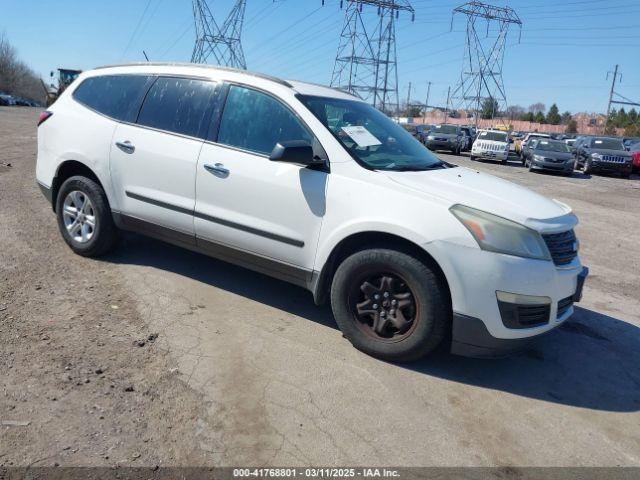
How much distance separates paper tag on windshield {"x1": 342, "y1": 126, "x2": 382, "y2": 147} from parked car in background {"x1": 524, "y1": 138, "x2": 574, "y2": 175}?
18.9 meters

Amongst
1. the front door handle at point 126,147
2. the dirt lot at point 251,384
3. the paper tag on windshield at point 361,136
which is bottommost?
the dirt lot at point 251,384

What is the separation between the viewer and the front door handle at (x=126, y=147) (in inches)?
180

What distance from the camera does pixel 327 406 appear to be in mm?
3041

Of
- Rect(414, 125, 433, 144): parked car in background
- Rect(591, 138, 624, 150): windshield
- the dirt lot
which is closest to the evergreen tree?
Rect(414, 125, 433, 144): parked car in background

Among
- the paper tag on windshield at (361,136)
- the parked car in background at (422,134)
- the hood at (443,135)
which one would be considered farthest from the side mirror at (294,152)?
the parked car in background at (422,134)

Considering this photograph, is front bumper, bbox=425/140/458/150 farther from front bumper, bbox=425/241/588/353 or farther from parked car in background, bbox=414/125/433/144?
front bumper, bbox=425/241/588/353

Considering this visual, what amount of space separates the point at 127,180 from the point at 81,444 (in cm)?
264

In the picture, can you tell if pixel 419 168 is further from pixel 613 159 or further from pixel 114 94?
pixel 613 159

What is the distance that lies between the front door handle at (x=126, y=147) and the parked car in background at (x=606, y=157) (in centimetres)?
2185

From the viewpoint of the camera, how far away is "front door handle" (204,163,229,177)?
4064mm

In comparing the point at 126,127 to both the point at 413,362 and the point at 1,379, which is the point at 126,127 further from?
the point at 413,362

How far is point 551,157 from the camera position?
823 inches

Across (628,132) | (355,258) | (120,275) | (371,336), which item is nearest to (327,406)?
(371,336)

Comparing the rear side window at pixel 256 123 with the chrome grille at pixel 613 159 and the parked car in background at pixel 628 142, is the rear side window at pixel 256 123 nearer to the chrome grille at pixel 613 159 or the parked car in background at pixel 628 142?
the chrome grille at pixel 613 159
